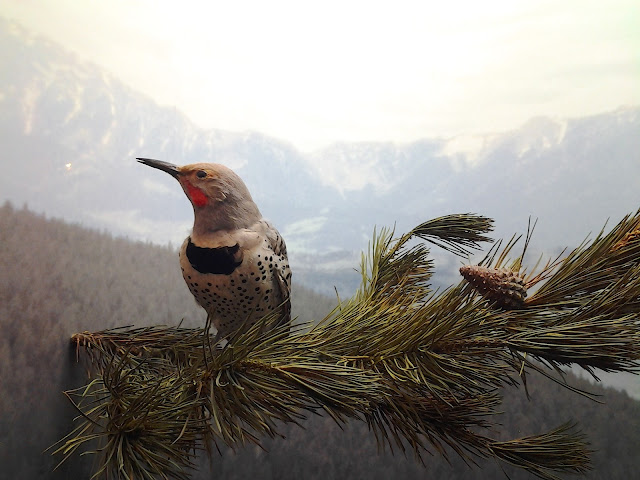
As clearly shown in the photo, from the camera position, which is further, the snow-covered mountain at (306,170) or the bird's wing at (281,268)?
the snow-covered mountain at (306,170)

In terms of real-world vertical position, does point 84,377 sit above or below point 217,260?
below

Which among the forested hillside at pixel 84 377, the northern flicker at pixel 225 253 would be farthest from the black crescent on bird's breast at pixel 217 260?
the forested hillside at pixel 84 377

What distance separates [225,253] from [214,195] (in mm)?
104

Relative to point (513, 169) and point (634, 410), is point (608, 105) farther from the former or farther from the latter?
point (634, 410)

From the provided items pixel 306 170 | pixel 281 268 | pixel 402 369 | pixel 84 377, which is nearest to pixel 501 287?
Result: pixel 402 369

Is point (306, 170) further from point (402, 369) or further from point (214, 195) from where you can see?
point (402, 369)

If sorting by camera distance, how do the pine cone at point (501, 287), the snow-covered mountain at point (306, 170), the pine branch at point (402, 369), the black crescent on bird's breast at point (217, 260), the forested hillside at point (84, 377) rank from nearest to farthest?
the pine branch at point (402, 369) → the pine cone at point (501, 287) → the black crescent on bird's breast at point (217, 260) → the forested hillside at point (84, 377) → the snow-covered mountain at point (306, 170)

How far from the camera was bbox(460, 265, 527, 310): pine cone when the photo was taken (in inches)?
24.4

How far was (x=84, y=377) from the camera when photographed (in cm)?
120

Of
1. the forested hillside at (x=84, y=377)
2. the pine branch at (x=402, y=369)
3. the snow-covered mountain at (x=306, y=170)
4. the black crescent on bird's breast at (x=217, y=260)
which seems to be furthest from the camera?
the snow-covered mountain at (x=306, y=170)

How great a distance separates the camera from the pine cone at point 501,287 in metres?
0.62

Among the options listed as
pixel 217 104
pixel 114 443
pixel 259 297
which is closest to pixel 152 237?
pixel 217 104

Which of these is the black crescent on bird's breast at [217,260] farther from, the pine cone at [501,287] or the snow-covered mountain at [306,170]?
the snow-covered mountain at [306,170]

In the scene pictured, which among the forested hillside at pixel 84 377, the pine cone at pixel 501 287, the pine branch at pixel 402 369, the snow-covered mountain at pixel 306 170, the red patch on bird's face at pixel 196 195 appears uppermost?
the snow-covered mountain at pixel 306 170
